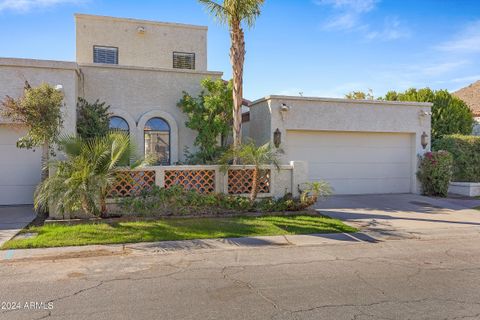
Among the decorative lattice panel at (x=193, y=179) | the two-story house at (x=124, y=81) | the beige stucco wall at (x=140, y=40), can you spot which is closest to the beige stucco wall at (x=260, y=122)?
the two-story house at (x=124, y=81)

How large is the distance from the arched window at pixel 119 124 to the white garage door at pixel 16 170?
2391 millimetres

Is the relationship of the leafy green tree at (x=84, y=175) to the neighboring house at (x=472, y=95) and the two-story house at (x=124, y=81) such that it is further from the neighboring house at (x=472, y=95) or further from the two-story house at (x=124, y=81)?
the neighboring house at (x=472, y=95)

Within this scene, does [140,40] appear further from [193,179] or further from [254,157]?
[254,157]

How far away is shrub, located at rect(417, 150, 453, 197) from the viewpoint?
14609mm

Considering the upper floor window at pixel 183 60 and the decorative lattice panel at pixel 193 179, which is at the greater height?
the upper floor window at pixel 183 60

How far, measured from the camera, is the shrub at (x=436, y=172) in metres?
14.6

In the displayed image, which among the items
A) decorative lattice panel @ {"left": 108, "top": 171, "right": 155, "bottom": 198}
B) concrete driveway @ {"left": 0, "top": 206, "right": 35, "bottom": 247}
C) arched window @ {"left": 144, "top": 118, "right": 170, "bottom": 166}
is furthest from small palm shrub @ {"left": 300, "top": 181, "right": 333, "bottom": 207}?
concrete driveway @ {"left": 0, "top": 206, "right": 35, "bottom": 247}

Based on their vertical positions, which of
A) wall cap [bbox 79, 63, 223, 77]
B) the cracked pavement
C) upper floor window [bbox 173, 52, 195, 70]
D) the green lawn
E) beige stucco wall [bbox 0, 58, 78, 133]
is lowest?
the cracked pavement

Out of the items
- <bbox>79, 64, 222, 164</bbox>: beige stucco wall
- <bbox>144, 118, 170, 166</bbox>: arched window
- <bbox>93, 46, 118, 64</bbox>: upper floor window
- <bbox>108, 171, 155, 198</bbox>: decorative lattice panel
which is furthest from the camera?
<bbox>93, 46, 118, 64</bbox>: upper floor window

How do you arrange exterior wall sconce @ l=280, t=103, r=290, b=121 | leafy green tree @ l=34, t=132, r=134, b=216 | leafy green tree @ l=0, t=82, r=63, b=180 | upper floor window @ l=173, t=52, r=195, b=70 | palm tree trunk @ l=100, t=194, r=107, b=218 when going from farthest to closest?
upper floor window @ l=173, t=52, r=195, b=70
exterior wall sconce @ l=280, t=103, r=290, b=121
palm tree trunk @ l=100, t=194, r=107, b=218
leafy green tree @ l=0, t=82, r=63, b=180
leafy green tree @ l=34, t=132, r=134, b=216

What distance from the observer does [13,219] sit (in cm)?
1025

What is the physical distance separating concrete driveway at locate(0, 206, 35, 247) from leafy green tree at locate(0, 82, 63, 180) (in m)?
1.48

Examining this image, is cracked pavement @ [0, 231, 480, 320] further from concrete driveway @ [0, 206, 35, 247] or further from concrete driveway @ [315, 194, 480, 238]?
concrete driveway @ [0, 206, 35, 247]

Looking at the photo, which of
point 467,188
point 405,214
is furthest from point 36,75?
point 467,188
